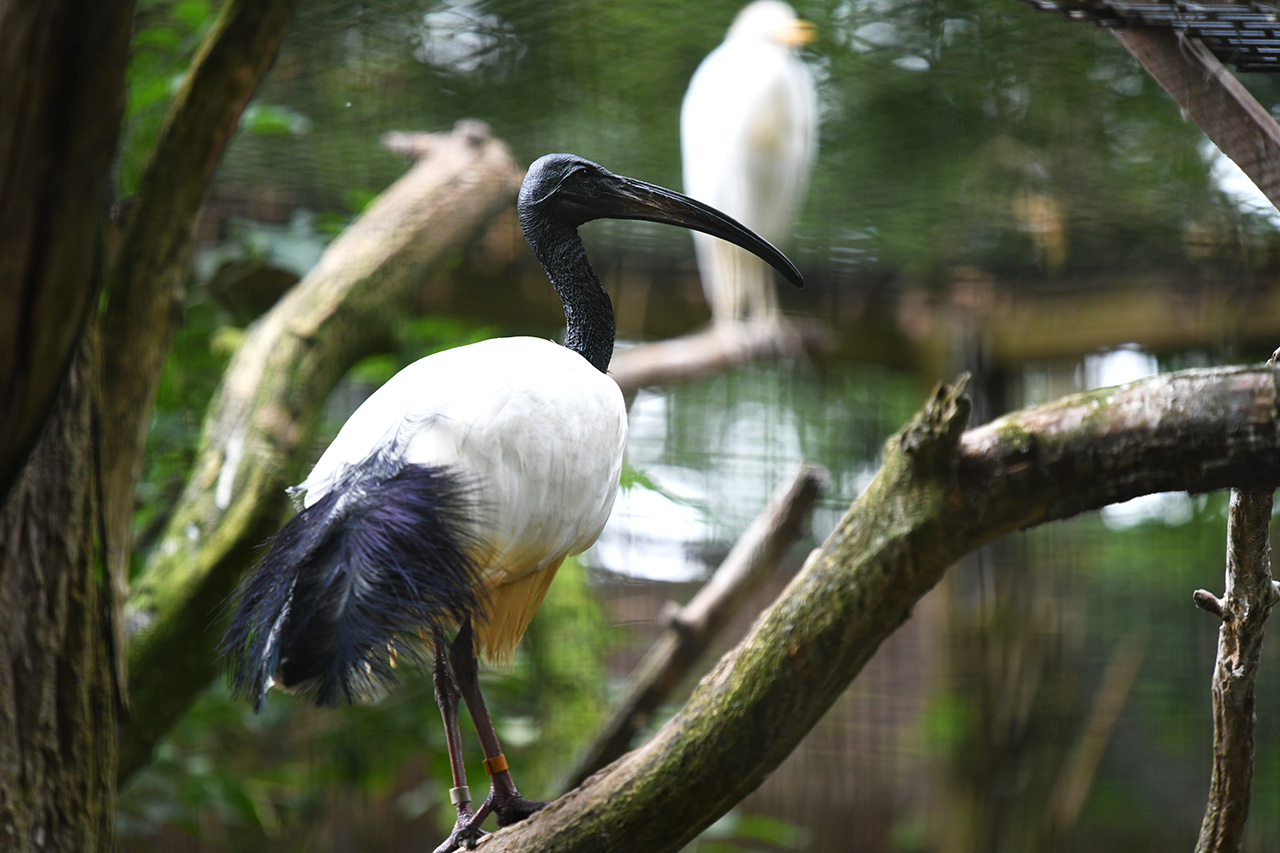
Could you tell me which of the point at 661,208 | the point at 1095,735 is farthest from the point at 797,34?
the point at 1095,735

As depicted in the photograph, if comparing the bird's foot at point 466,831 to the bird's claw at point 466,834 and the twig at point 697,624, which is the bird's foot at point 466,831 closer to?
the bird's claw at point 466,834

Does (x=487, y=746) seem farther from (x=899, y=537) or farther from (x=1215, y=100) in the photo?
(x=1215, y=100)

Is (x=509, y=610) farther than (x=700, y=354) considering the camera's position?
No

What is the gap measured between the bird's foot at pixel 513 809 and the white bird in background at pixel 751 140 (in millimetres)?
2357

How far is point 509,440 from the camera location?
4.29ft

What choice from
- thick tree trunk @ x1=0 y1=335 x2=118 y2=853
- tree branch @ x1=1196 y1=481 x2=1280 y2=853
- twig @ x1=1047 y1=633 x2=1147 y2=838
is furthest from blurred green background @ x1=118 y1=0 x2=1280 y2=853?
tree branch @ x1=1196 y1=481 x2=1280 y2=853

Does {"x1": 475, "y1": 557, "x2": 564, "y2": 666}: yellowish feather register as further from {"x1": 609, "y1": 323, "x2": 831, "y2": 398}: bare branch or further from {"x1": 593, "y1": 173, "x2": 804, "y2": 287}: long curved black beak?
{"x1": 609, "y1": 323, "x2": 831, "y2": 398}: bare branch

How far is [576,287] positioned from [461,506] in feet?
1.58

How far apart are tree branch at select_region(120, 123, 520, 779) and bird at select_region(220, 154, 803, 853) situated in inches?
21.0

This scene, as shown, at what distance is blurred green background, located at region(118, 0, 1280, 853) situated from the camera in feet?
9.39

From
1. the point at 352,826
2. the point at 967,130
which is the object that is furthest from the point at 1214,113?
the point at 352,826

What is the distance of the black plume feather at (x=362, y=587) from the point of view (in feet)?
3.85

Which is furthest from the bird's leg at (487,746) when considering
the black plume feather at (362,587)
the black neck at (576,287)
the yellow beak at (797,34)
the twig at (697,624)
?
the yellow beak at (797,34)

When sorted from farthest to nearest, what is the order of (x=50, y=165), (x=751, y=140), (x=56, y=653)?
(x=751, y=140)
(x=56, y=653)
(x=50, y=165)
